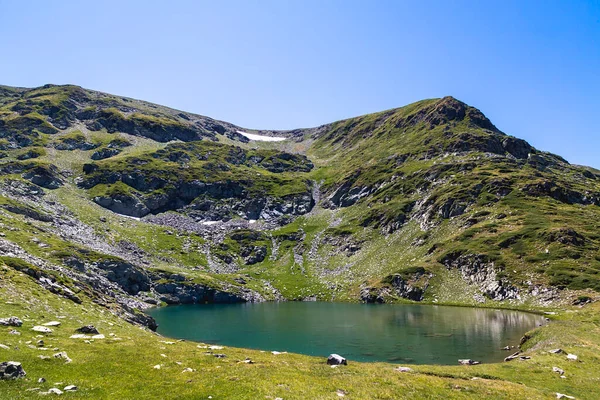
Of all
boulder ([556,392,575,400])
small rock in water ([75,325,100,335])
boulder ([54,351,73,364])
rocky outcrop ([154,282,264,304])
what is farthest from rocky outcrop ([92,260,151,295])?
boulder ([556,392,575,400])

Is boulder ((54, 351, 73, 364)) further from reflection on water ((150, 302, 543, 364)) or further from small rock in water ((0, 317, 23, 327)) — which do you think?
reflection on water ((150, 302, 543, 364))

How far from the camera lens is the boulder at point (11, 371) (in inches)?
815

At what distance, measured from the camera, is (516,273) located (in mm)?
121438

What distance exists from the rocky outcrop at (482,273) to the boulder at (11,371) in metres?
128

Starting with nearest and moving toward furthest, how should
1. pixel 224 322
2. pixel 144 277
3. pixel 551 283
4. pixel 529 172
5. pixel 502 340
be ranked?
pixel 502 340
pixel 224 322
pixel 551 283
pixel 144 277
pixel 529 172

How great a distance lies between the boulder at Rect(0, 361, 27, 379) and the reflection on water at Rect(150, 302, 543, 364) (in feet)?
142

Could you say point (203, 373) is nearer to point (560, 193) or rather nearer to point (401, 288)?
point (401, 288)

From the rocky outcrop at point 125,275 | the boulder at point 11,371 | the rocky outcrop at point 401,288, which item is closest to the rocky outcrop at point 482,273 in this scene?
the rocky outcrop at point 401,288

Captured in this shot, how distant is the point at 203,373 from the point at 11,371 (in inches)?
462

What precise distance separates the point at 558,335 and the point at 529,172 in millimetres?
170213

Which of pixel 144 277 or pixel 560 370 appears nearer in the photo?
pixel 560 370

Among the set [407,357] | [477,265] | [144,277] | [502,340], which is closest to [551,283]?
[477,265]

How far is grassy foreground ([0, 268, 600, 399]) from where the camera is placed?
886 inches

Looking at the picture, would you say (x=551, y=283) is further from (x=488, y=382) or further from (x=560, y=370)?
(x=488, y=382)
